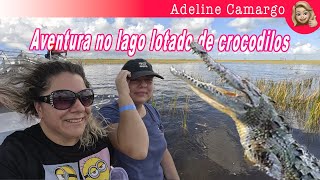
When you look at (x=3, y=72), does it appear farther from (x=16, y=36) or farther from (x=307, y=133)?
(x=307, y=133)

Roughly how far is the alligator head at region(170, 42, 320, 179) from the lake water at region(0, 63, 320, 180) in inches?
2.3

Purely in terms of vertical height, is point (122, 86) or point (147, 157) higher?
point (122, 86)

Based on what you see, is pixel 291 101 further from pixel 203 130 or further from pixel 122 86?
pixel 122 86

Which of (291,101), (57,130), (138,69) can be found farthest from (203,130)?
(57,130)

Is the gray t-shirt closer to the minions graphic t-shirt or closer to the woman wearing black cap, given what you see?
the woman wearing black cap

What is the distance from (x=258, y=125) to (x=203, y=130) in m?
0.72

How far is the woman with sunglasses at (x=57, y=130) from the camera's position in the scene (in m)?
1.03

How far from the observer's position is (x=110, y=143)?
4.15 ft

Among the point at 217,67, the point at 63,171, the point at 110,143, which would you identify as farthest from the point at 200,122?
the point at 63,171

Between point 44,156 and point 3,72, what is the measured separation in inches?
22.9

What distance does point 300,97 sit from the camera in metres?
1.86

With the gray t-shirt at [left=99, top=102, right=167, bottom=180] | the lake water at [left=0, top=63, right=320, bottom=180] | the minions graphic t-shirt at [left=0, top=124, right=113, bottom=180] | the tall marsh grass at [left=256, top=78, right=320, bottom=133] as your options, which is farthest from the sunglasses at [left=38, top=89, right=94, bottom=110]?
the tall marsh grass at [left=256, top=78, right=320, bottom=133]

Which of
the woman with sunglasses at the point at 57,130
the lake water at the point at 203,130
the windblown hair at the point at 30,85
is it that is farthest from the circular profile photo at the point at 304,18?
the windblown hair at the point at 30,85

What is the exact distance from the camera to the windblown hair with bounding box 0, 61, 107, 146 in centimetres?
110
